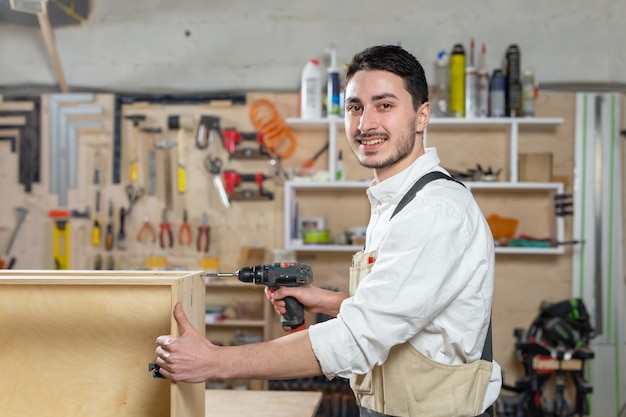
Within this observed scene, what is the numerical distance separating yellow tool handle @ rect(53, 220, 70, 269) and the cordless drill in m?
3.06

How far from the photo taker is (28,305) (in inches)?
72.1

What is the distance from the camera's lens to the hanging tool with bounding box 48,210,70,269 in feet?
15.7

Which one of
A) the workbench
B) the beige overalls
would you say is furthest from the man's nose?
the workbench

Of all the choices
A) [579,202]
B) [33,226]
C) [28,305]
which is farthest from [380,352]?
[33,226]

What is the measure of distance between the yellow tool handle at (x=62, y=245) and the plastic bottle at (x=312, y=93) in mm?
1712

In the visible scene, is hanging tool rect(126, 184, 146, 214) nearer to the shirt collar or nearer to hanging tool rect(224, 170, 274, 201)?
hanging tool rect(224, 170, 274, 201)

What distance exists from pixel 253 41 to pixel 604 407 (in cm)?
314

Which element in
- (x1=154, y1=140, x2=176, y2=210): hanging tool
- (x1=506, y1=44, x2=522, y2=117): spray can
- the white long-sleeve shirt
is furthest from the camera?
(x1=154, y1=140, x2=176, y2=210): hanging tool

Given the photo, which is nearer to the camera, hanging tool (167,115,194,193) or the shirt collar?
the shirt collar

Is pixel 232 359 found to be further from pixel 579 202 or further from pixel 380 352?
pixel 579 202

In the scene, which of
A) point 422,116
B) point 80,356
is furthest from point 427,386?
point 80,356

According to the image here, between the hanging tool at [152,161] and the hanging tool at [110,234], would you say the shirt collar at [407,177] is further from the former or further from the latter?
the hanging tool at [110,234]

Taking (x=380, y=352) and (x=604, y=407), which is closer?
(x=380, y=352)

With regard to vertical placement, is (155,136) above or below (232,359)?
above
